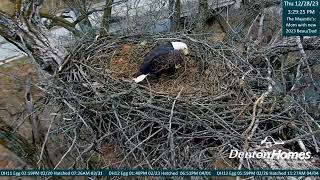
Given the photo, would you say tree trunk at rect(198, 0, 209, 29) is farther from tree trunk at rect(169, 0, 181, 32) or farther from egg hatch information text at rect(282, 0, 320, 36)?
egg hatch information text at rect(282, 0, 320, 36)

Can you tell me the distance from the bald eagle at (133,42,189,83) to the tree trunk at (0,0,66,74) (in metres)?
0.80

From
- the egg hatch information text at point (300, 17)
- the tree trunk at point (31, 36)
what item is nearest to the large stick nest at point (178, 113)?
the tree trunk at point (31, 36)

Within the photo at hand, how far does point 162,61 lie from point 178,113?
85cm

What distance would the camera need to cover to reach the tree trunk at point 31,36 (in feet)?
13.6

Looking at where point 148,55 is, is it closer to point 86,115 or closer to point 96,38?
point 96,38

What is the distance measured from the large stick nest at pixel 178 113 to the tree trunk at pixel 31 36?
177 millimetres

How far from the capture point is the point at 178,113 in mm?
3518

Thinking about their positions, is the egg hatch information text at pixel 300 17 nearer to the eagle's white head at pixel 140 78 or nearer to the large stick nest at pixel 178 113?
the large stick nest at pixel 178 113

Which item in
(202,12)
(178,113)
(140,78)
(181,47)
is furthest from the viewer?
(202,12)

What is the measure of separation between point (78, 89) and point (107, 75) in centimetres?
30

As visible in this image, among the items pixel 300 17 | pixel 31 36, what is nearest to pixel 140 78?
pixel 31 36

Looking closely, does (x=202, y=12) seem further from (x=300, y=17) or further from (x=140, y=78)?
(x=140, y=78)

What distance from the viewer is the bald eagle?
13.8ft

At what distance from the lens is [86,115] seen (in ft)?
12.0
